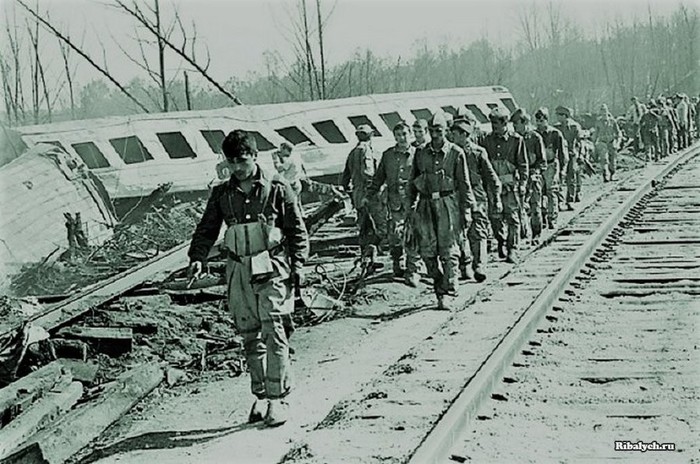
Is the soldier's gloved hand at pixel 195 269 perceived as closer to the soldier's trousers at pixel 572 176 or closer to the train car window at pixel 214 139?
the soldier's trousers at pixel 572 176

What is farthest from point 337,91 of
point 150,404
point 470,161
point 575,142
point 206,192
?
point 150,404

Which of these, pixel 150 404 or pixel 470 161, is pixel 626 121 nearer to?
pixel 470 161

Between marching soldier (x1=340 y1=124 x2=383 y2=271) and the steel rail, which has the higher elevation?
marching soldier (x1=340 y1=124 x2=383 y2=271)

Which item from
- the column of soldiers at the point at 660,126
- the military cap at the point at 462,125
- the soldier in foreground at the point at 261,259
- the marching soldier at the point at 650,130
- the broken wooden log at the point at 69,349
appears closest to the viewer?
the soldier in foreground at the point at 261,259

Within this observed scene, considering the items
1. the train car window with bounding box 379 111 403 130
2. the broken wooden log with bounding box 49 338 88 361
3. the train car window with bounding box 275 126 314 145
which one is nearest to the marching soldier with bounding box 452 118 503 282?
the broken wooden log with bounding box 49 338 88 361

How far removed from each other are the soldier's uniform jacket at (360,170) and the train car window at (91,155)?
8081 mm

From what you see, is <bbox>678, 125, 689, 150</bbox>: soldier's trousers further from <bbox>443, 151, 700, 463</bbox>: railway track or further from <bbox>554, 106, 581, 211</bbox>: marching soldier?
<bbox>443, 151, 700, 463</bbox>: railway track

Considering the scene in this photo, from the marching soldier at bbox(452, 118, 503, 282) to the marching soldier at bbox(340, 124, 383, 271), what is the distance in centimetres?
136

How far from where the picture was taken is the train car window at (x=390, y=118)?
26.3 m

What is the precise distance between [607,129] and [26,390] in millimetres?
17764

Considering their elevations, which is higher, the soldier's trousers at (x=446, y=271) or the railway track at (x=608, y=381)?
the soldier's trousers at (x=446, y=271)

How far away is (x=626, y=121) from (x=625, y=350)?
2611 cm

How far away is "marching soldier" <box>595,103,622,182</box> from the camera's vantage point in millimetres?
22500

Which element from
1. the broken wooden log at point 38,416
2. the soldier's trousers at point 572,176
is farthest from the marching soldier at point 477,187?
the soldier's trousers at point 572,176
